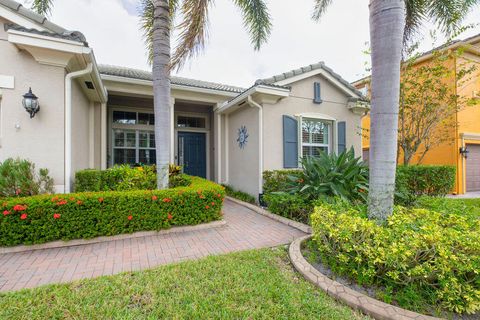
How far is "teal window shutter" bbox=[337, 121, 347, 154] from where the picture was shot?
8586 mm

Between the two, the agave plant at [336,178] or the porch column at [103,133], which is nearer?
the agave plant at [336,178]

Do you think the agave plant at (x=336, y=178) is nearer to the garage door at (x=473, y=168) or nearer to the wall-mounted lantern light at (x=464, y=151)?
the wall-mounted lantern light at (x=464, y=151)

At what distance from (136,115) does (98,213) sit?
6.02m

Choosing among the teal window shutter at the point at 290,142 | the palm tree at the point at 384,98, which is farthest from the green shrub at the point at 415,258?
the teal window shutter at the point at 290,142

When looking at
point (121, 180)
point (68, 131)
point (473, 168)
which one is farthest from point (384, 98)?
point (473, 168)

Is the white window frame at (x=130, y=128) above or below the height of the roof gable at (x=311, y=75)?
below

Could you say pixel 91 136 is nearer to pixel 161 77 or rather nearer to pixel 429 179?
pixel 161 77

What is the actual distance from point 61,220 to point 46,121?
2260 millimetres

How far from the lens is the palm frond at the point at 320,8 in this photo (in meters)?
6.78

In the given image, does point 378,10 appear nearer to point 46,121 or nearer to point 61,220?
point 61,220

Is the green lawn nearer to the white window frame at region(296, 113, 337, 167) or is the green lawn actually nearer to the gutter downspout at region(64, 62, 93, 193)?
the gutter downspout at region(64, 62, 93, 193)

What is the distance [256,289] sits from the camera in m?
2.52

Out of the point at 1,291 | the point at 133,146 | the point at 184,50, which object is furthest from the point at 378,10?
the point at 133,146

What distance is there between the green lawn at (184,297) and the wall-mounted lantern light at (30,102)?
3.59 meters
